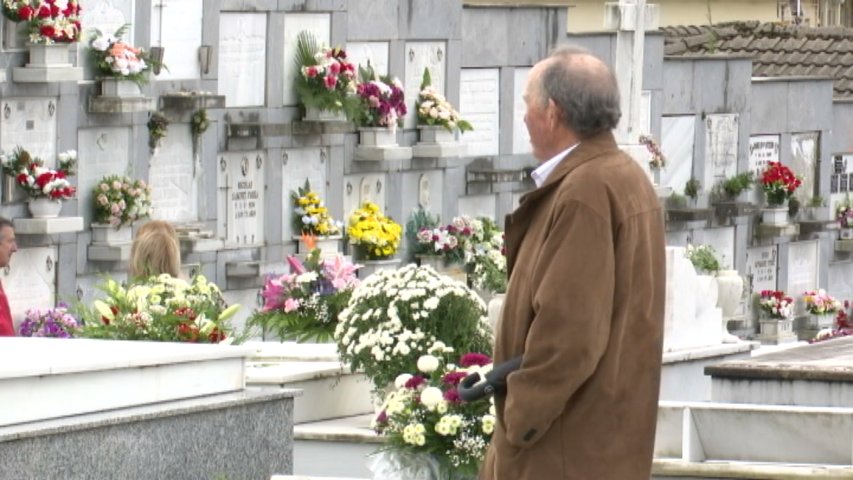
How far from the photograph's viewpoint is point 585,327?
5.43 metres

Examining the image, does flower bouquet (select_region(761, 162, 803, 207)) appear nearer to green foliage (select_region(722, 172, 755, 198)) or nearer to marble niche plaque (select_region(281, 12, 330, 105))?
green foliage (select_region(722, 172, 755, 198))

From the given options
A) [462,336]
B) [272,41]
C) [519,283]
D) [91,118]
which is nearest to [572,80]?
[519,283]

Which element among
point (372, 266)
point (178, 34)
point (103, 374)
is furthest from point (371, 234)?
point (103, 374)

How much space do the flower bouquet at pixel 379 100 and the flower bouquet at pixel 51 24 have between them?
12.3 ft

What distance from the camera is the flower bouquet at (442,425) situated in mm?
7875

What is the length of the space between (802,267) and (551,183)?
1940cm

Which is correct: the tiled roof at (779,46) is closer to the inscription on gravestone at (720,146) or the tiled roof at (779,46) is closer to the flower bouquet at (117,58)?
the inscription on gravestone at (720,146)

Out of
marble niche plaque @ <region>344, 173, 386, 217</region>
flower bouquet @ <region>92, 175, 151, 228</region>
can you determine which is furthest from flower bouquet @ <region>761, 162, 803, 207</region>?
flower bouquet @ <region>92, 175, 151, 228</region>

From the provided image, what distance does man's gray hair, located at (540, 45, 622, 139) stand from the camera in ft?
18.3

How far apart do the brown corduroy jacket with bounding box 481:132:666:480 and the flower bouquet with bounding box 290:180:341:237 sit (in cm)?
1199

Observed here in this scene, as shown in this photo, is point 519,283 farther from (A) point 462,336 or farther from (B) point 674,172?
(B) point 674,172

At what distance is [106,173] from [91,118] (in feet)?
1.34

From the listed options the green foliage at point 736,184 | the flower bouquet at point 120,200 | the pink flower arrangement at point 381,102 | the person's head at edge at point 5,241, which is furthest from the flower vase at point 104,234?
the green foliage at point 736,184

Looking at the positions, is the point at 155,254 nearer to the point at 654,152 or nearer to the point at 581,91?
the point at 581,91
